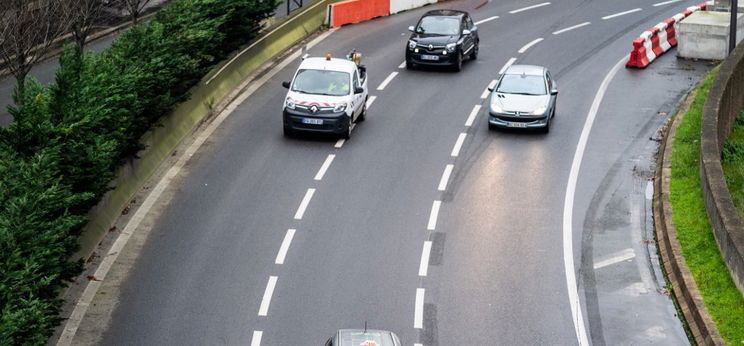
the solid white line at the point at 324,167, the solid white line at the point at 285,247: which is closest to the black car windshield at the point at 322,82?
the solid white line at the point at 324,167

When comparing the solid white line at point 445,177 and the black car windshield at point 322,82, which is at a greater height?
the black car windshield at point 322,82

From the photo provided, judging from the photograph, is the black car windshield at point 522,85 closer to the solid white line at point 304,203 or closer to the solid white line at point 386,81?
the solid white line at point 386,81

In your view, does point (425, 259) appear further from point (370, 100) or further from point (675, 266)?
point (370, 100)

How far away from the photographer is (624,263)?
2219cm

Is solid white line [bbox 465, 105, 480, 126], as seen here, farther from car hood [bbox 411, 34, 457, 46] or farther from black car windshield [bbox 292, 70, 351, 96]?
car hood [bbox 411, 34, 457, 46]

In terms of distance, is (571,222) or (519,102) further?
(519,102)

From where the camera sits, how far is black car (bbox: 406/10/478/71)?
3506 centimetres

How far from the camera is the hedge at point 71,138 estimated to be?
16.7 metres

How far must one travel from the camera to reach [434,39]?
35.3m

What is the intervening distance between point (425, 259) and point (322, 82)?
8503 millimetres

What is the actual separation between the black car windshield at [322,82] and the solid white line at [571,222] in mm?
6239

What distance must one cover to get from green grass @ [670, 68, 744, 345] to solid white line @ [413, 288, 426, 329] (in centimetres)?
499

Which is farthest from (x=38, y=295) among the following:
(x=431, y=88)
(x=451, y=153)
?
(x=431, y=88)

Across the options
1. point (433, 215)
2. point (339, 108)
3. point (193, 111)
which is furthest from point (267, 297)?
point (193, 111)
